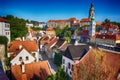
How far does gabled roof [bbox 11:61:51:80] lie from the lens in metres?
11.3

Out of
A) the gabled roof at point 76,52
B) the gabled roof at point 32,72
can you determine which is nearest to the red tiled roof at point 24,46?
the gabled roof at point 76,52

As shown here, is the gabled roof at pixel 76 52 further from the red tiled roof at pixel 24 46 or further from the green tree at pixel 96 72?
the green tree at pixel 96 72

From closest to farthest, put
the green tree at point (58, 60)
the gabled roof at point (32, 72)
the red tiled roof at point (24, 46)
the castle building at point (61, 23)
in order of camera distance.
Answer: the gabled roof at point (32, 72) < the red tiled roof at point (24, 46) < the green tree at point (58, 60) < the castle building at point (61, 23)

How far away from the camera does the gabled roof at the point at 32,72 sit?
446 inches

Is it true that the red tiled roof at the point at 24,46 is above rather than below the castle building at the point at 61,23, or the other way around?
below

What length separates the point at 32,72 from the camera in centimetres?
1167

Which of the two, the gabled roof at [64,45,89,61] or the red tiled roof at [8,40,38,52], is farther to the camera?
the red tiled roof at [8,40,38,52]

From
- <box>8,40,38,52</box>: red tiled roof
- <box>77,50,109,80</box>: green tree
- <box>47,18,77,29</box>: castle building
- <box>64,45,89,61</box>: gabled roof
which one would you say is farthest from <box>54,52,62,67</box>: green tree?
<box>47,18,77,29</box>: castle building

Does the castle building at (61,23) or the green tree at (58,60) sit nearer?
the green tree at (58,60)

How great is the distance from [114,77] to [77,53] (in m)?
6.38

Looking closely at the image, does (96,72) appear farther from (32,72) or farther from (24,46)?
(24,46)

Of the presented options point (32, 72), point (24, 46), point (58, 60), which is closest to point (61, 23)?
point (58, 60)

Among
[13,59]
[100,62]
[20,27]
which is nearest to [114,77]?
[100,62]

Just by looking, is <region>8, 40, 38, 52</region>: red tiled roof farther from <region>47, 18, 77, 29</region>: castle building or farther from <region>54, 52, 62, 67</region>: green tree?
<region>47, 18, 77, 29</region>: castle building
